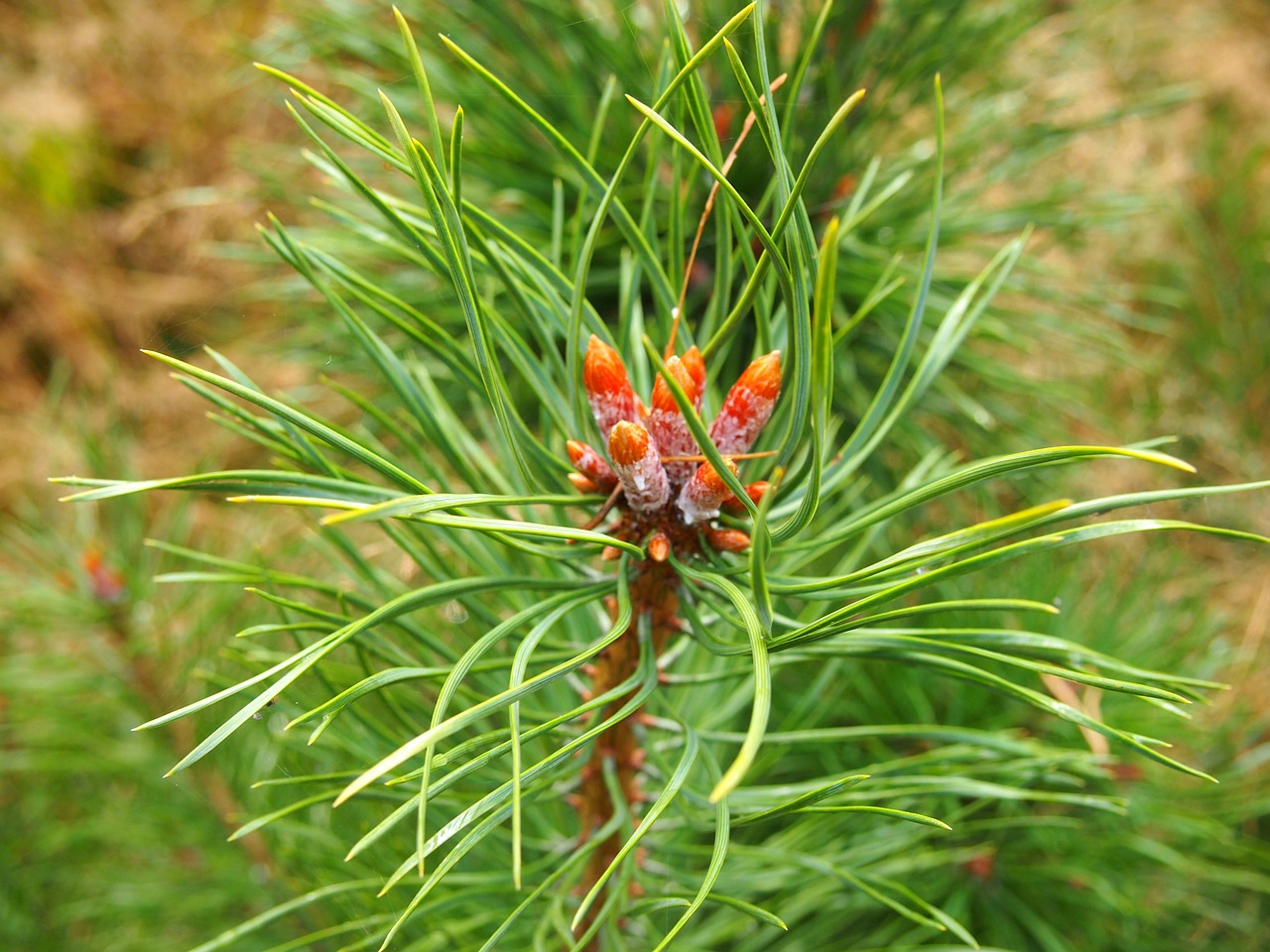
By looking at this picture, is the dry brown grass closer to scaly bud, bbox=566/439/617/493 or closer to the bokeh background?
the bokeh background

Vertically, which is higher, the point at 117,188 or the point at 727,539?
the point at 727,539

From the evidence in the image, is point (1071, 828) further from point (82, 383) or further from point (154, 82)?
point (154, 82)

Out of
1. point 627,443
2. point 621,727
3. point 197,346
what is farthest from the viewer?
point 197,346

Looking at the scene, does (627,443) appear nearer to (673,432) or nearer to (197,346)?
(673,432)

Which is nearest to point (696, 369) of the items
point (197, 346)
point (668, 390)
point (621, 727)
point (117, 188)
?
point (668, 390)

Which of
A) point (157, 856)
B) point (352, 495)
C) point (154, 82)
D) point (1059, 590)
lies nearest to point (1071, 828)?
point (1059, 590)

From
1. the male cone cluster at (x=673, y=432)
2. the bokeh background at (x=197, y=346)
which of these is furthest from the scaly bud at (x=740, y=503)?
the bokeh background at (x=197, y=346)

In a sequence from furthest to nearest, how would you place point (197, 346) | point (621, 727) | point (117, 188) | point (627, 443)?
1. point (117, 188)
2. point (197, 346)
3. point (621, 727)
4. point (627, 443)
